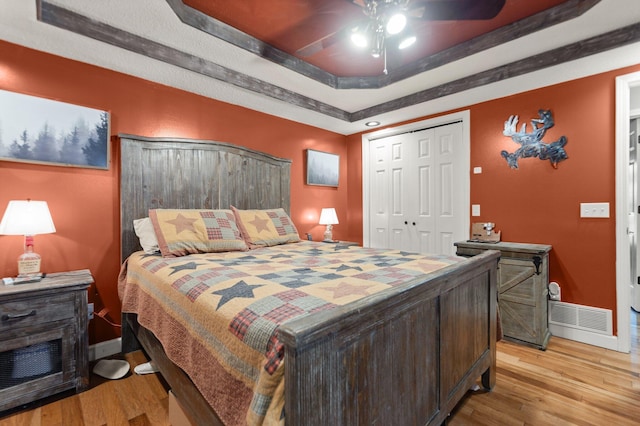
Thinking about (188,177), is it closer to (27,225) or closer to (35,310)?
(27,225)

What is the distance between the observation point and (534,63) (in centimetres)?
254

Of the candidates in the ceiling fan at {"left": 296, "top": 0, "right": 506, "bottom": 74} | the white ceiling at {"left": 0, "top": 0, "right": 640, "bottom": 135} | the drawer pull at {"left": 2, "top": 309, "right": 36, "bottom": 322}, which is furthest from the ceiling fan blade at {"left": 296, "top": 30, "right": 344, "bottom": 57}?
the drawer pull at {"left": 2, "top": 309, "right": 36, "bottom": 322}

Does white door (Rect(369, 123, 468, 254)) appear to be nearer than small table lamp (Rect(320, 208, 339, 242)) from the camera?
Yes

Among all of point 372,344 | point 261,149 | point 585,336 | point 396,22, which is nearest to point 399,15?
point 396,22

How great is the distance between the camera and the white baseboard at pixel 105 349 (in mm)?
2348

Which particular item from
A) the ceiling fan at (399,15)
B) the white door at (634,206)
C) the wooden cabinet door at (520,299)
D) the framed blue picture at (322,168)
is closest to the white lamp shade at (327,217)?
the framed blue picture at (322,168)

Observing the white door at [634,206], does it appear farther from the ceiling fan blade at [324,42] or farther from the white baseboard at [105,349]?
the white baseboard at [105,349]

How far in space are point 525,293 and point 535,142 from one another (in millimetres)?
1474

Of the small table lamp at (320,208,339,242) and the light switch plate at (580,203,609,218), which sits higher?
the light switch plate at (580,203,609,218)

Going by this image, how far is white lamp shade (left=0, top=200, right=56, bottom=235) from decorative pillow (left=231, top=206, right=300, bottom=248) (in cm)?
138

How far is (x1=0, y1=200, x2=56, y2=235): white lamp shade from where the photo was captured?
5.98 feet

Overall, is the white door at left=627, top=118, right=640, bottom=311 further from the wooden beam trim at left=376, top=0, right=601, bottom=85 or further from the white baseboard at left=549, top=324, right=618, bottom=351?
the wooden beam trim at left=376, top=0, right=601, bottom=85

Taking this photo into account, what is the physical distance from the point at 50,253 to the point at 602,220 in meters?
4.51

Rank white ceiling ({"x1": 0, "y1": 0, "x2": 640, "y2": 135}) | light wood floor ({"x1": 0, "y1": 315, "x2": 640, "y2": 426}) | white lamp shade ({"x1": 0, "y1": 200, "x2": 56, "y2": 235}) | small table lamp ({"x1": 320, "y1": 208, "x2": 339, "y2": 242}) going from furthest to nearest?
1. small table lamp ({"x1": 320, "y1": 208, "x2": 339, "y2": 242})
2. white ceiling ({"x1": 0, "y1": 0, "x2": 640, "y2": 135})
3. white lamp shade ({"x1": 0, "y1": 200, "x2": 56, "y2": 235})
4. light wood floor ({"x1": 0, "y1": 315, "x2": 640, "y2": 426})
